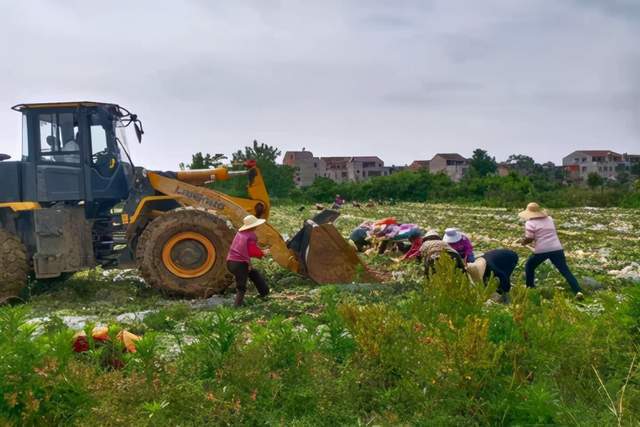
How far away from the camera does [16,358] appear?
4.59 meters

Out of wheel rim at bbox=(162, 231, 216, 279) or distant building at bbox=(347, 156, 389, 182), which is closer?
wheel rim at bbox=(162, 231, 216, 279)

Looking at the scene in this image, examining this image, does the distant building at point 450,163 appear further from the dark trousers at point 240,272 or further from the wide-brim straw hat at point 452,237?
the dark trousers at point 240,272

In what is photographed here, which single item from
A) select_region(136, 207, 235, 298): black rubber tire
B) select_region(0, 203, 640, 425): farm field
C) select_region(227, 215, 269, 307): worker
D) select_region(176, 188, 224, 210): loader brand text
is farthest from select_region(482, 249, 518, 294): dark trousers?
select_region(176, 188, 224, 210): loader brand text

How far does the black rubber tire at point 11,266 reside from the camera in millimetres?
10617

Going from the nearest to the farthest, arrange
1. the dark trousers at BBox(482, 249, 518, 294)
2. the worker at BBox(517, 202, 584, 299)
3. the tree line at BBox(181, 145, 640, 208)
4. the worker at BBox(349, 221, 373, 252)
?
Result: the dark trousers at BBox(482, 249, 518, 294) < the worker at BBox(517, 202, 584, 299) < the worker at BBox(349, 221, 373, 252) < the tree line at BBox(181, 145, 640, 208)

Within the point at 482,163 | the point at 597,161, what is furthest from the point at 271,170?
the point at 597,161

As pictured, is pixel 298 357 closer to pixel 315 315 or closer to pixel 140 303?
pixel 315 315

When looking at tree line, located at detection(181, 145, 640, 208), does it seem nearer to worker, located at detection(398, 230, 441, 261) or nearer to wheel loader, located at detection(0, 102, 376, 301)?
worker, located at detection(398, 230, 441, 261)

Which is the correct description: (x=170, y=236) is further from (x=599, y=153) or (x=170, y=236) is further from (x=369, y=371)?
(x=599, y=153)

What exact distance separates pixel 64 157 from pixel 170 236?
2123 mm

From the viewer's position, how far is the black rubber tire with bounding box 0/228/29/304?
10.6 m

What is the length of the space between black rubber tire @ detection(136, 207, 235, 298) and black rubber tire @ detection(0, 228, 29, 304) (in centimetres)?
169

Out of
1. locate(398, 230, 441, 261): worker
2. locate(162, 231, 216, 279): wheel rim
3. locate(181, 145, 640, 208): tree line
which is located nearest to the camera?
locate(162, 231, 216, 279): wheel rim

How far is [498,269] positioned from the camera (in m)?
9.73
